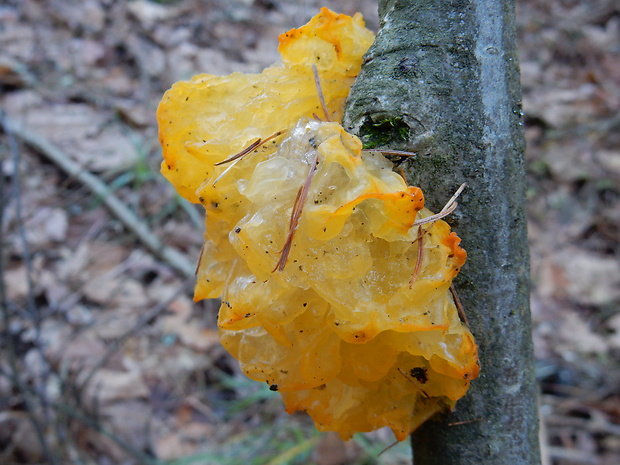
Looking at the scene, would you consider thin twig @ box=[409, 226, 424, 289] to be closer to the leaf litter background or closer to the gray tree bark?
the gray tree bark

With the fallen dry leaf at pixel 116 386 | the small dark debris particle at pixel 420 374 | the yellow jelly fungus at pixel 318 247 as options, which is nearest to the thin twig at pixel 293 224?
the yellow jelly fungus at pixel 318 247

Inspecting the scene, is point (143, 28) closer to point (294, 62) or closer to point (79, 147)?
point (79, 147)

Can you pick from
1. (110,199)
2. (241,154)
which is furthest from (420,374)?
(110,199)

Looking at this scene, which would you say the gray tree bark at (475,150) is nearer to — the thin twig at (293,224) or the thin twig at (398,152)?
the thin twig at (398,152)

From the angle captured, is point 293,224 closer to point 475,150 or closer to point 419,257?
point 419,257

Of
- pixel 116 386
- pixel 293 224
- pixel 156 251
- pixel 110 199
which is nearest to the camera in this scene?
pixel 293 224
